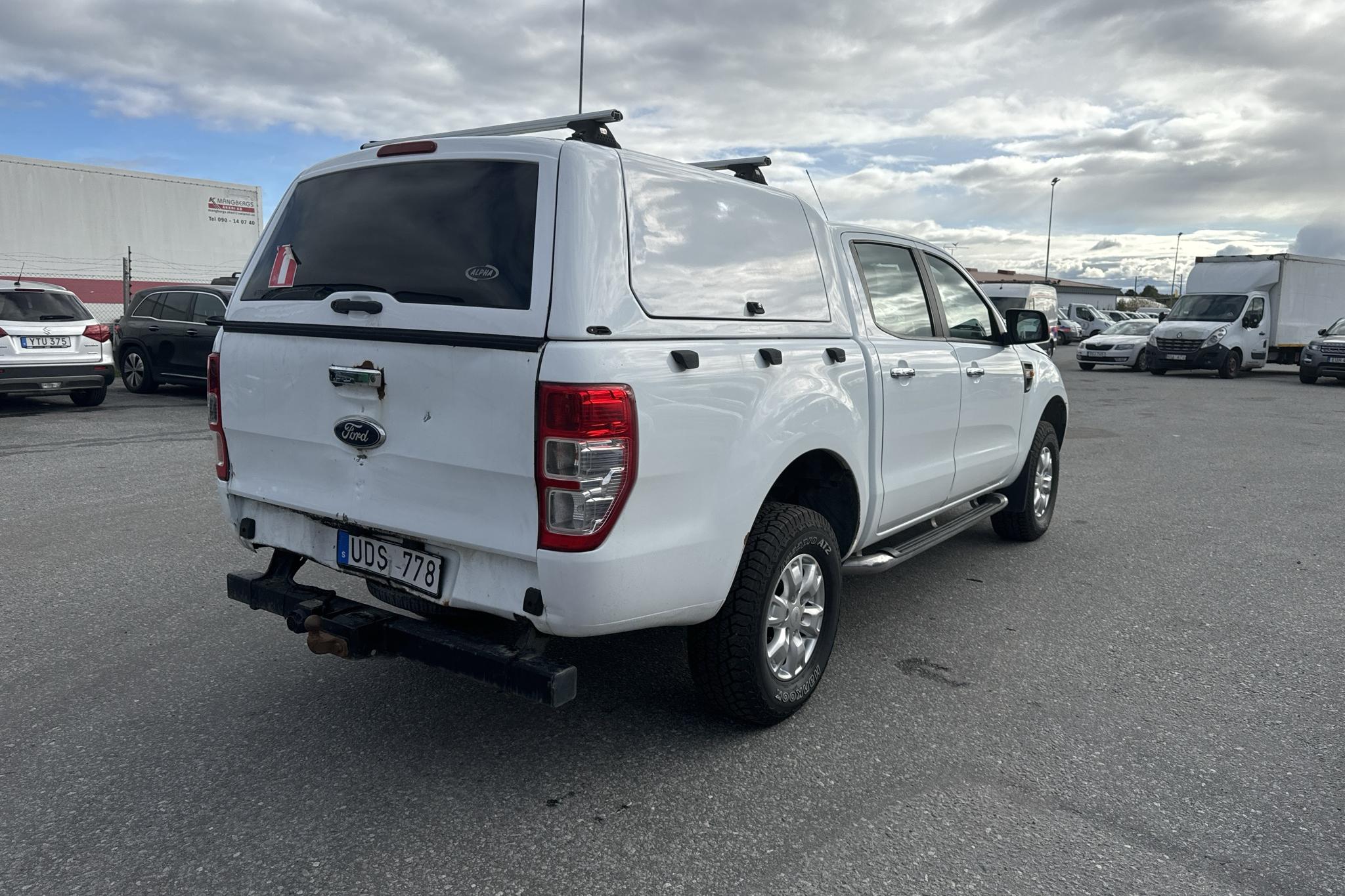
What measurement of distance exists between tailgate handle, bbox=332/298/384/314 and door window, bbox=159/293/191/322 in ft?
39.0

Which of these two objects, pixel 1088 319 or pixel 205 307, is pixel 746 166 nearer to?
pixel 205 307

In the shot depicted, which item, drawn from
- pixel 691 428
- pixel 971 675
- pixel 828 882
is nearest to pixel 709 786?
pixel 828 882

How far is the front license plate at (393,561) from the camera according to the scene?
304 centimetres

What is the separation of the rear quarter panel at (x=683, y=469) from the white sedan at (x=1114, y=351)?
2406 centimetres

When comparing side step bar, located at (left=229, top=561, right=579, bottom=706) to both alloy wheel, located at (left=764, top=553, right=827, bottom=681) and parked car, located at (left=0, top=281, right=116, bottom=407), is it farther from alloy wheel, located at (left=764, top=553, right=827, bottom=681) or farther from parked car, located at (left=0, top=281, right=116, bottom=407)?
parked car, located at (left=0, top=281, right=116, bottom=407)

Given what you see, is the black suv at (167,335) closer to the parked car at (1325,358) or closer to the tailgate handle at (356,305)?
the tailgate handle at (356,305)

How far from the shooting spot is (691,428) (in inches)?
118

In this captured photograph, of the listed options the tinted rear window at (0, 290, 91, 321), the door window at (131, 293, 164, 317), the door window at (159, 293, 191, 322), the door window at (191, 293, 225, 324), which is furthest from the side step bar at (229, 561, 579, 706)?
the door window at (131, 293, 164, 317)

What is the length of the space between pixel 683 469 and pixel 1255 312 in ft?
78.7

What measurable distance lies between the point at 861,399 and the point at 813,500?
0.47 metres

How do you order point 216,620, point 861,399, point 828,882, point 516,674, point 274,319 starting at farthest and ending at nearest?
1. point 216,620
2. point 861,399
3. point 274,319
4. point 516,674
5. point 828,882

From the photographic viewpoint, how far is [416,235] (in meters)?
3.13

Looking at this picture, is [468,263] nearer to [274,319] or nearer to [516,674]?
[274,319]

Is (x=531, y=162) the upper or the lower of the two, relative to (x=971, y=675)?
upper
